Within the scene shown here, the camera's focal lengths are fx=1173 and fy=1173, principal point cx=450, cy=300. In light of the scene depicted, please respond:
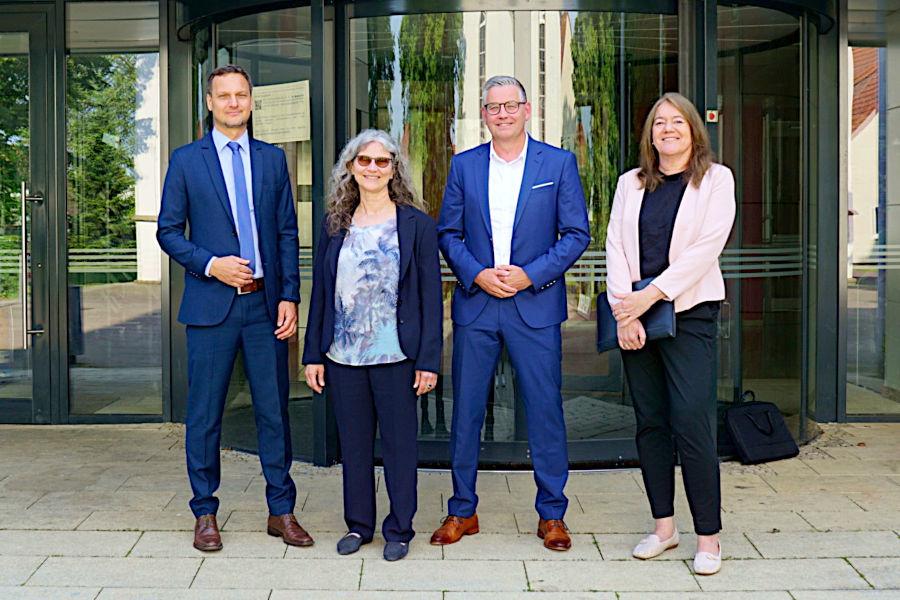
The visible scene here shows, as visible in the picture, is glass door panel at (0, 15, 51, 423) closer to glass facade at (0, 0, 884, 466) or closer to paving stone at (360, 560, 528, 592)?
glass facade at (0, 0, 884, 466)

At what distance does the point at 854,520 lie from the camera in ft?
15.5

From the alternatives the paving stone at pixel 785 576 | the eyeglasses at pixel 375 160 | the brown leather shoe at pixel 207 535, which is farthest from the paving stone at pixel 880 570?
the brown leather shoe at pixel 207 535

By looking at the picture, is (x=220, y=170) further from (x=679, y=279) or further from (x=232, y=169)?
(x=679, y=279)

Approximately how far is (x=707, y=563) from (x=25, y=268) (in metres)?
4.62

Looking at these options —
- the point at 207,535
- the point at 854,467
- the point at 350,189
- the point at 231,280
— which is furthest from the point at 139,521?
the point at 854,467

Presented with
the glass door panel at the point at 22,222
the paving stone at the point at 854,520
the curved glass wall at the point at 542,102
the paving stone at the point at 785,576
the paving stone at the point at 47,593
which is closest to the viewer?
the paving stone at the point at 47,593

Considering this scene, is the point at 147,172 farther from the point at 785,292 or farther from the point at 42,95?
the point at 785,292

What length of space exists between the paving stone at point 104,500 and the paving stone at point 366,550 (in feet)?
2.96

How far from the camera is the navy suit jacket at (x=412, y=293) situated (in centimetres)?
425

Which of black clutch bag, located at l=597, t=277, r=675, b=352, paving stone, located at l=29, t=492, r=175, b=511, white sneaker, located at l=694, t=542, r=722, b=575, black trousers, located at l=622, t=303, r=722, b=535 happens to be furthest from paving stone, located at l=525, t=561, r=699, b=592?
paving stone, located at l=29, t=492, r=175, b=511

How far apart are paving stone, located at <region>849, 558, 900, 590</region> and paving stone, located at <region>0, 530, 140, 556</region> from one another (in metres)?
2.64

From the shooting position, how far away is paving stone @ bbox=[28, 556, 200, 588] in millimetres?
3955

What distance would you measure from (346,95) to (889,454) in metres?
3.33

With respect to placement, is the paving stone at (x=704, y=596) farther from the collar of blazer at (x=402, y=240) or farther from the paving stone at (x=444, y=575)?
the collar of blazer at (x=402, y=240)
